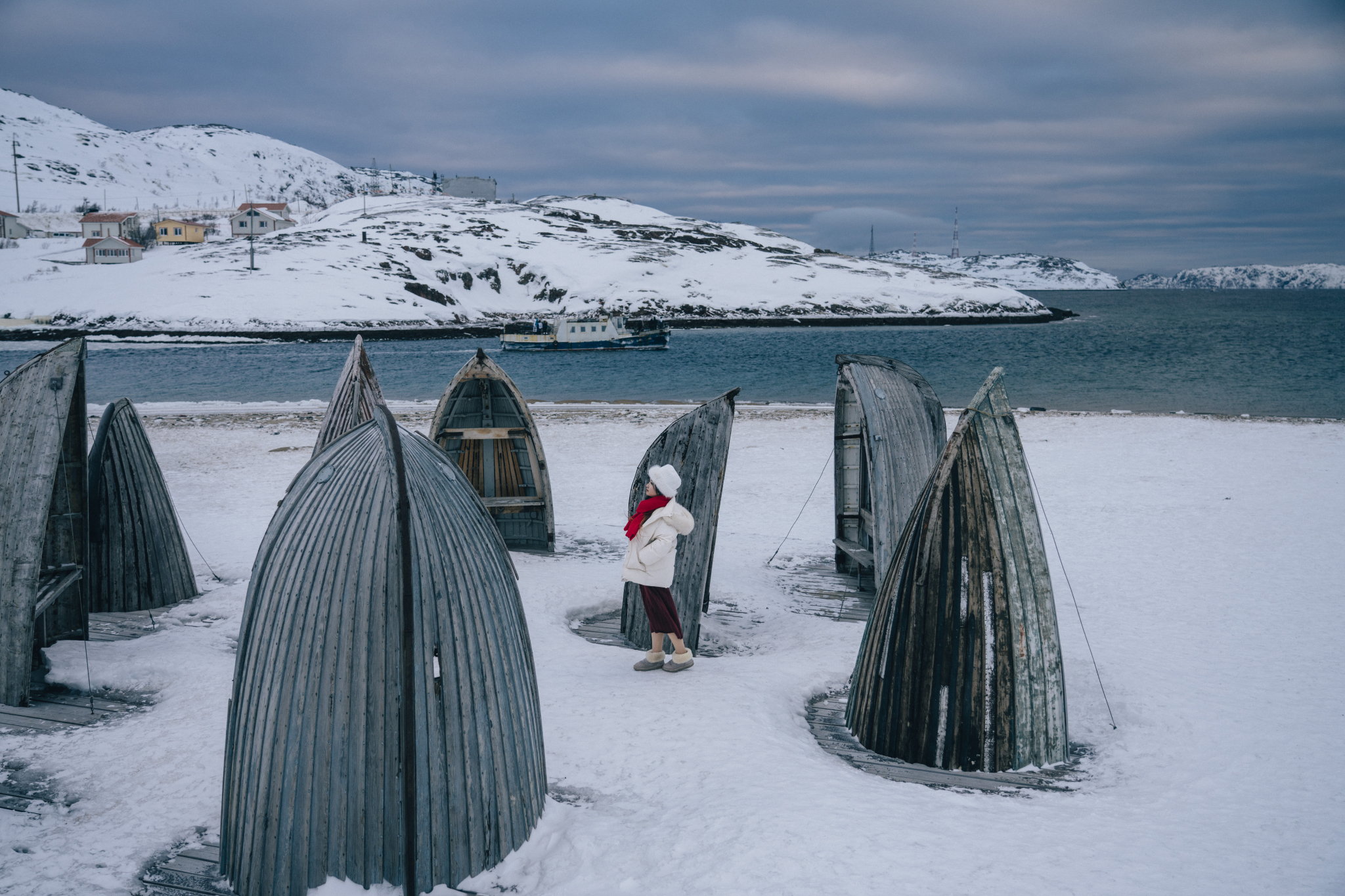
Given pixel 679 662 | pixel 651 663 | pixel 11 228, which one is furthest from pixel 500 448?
pixel 11 228

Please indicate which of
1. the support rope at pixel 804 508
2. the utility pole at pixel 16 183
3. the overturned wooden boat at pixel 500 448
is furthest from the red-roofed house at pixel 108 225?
the overturned wooden boat at pixel 500 448

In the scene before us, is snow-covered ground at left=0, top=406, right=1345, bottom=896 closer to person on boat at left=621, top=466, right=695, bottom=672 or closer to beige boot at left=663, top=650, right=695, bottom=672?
beige boot at left=663, top=650, right=695, bottom=672

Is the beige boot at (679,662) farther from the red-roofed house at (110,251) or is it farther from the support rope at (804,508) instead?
the red-roofed house at (110,251)

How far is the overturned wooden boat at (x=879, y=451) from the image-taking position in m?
9.30

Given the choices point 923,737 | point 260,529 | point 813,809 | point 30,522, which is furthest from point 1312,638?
point 260,529

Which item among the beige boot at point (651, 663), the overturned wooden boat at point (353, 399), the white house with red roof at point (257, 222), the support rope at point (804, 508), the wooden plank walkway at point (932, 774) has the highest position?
the white house with red roof at point (257, 222)

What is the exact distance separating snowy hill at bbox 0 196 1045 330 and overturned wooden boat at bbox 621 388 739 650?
2758 inches

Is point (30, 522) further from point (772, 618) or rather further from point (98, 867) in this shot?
point (772, 618)

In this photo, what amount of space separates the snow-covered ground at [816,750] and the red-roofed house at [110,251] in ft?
315

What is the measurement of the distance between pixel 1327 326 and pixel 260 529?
115 m

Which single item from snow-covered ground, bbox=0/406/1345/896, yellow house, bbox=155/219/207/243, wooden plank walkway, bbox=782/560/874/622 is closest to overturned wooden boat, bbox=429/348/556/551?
snow-covered ground, bbox=0/406/1345/896

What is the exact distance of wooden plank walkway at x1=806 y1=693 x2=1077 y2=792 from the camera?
582 centimetres

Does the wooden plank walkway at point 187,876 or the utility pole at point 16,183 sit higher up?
the utility pole at point 16,183

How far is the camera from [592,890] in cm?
461
